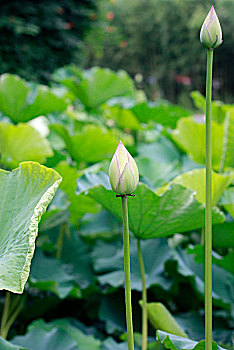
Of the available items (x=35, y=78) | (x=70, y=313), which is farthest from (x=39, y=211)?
(x=35, y=78)

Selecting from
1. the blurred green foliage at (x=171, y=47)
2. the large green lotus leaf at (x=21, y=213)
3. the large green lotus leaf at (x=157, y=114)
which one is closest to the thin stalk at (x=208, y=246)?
the large green lotus leaf at (x=21, y=213)

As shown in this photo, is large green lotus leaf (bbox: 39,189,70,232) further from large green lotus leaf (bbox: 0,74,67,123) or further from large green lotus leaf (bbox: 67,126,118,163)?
large green lotus leaf (bbox: 0,74,67,123)

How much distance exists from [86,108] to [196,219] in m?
1.09

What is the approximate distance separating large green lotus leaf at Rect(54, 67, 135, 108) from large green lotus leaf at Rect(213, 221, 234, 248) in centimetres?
84

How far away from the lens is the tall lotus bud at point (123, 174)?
0.38 meters

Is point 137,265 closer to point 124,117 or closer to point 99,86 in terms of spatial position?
point 124,117

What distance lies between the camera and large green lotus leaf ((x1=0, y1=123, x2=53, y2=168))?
0.84 meters

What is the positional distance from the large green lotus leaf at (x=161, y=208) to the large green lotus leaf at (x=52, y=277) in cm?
29

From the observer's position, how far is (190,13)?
12.0m

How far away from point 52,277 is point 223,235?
363mm

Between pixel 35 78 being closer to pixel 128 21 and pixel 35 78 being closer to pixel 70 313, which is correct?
pixel 70 313

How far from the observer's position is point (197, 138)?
969 mm

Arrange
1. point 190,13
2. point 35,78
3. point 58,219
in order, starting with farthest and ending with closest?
point 190,13 → point 35,78 → point 58,219

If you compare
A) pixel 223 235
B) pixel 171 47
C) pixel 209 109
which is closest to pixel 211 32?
pixel 209 109
